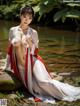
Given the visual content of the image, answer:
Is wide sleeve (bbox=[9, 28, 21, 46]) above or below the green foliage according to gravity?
above

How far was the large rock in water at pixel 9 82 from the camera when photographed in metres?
5.49

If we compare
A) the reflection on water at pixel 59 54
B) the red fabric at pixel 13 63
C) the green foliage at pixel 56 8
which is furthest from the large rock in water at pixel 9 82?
the green foliage at pixel 56 8

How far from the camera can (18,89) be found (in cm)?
568

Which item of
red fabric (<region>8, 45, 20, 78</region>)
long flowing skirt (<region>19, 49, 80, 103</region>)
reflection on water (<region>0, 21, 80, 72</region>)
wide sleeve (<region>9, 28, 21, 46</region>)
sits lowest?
reflection on water (<region>0, 21, 80, 72</region>)

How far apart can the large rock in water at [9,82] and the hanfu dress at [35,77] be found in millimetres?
87

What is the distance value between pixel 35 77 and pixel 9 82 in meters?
0.38

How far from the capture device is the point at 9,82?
5.52m

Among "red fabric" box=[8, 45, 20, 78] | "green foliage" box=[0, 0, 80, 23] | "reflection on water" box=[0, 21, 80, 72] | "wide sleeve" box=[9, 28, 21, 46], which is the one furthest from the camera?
"green foliage" box=[0, 0, 80, 23]

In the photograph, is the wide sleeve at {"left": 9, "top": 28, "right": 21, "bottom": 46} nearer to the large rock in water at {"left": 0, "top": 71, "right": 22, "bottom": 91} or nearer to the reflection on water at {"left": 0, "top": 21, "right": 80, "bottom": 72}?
the large rock in water at {"left": 0, "top": 71, "right": 22, "bottom": 91}

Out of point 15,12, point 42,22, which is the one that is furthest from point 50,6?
point 15,12

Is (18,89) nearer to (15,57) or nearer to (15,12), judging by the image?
(15,57)

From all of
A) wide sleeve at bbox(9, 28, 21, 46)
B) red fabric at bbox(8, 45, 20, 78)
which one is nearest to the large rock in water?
red fabric at bbox(8, 45, 20, 78)

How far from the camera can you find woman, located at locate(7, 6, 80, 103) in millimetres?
5492

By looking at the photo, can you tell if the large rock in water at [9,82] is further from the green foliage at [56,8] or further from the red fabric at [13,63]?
the green foliage at [56,8]
